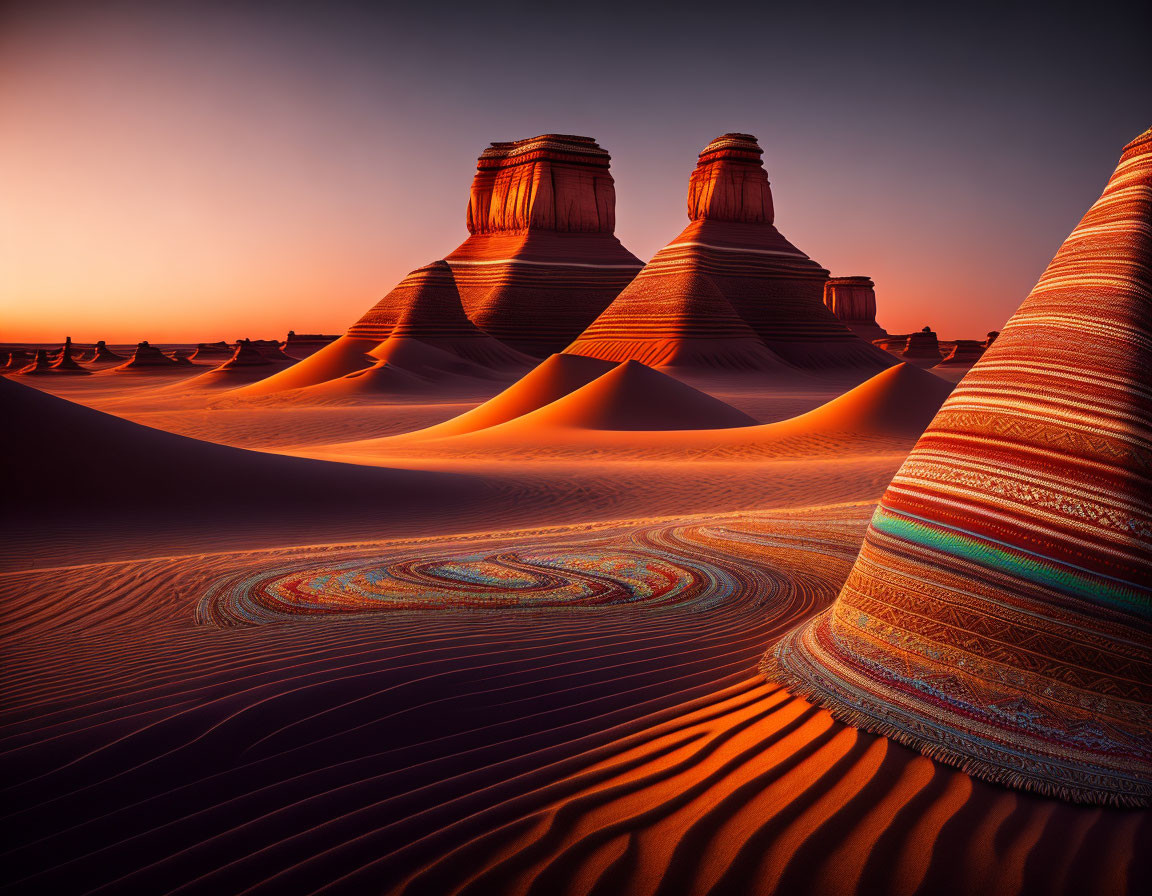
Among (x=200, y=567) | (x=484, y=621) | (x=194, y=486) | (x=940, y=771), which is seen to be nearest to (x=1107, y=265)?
(x=940, y=771)

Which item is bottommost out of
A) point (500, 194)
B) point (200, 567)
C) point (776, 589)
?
point (200, 567)

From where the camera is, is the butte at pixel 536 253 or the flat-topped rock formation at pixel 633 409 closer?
the flat-topped rock formation at pixel 633 409

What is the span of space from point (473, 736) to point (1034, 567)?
2.53 metres

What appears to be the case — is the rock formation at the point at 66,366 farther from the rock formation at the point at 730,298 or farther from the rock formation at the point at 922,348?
the rock formation at the point at 922,348

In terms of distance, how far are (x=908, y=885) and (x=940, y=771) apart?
2.27 feet

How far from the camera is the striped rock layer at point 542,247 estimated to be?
213 ft

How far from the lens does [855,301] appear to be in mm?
98812

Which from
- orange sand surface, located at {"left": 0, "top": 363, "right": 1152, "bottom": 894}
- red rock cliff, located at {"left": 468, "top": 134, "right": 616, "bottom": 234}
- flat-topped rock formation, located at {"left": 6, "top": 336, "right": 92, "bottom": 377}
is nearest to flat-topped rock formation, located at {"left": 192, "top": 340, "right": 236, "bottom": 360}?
flat-topped rock formation, located at {"left": 6, "top": 336, "right": 92, "bottom": 377}

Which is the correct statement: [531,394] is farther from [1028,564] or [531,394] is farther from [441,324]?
[441,324]

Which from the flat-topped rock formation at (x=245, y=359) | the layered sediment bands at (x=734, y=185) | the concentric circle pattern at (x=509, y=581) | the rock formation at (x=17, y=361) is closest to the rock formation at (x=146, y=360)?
the rock formation at (x=17, y=361)

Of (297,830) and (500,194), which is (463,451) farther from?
(500,194)

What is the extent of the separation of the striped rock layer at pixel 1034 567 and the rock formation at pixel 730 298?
4227 centimetres

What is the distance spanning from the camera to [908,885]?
238 centimetres

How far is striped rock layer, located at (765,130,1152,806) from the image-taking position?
309cm
